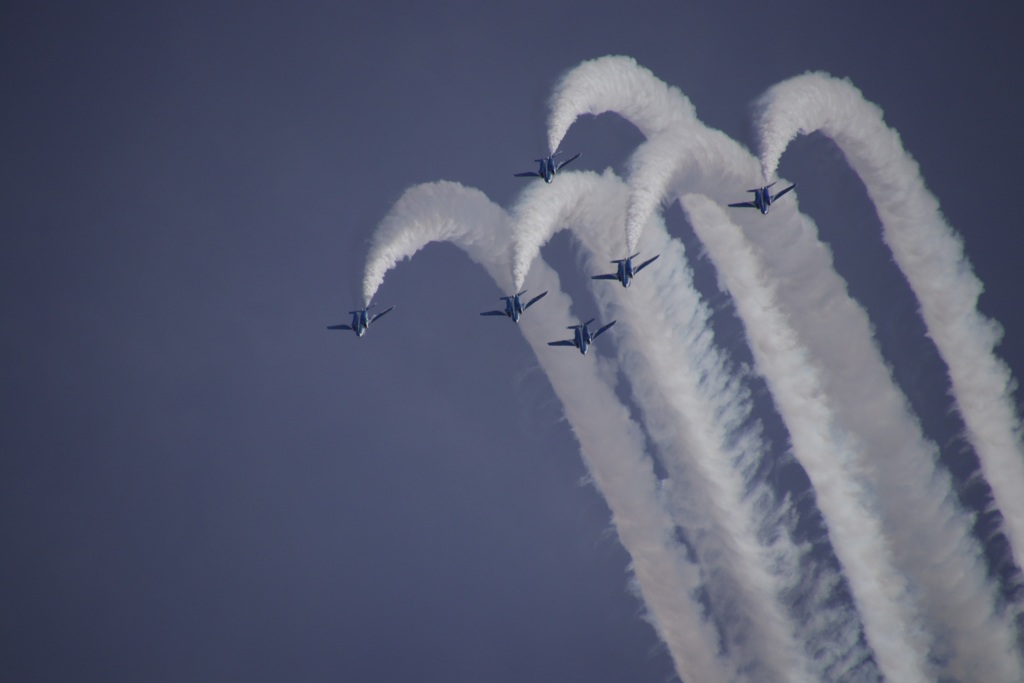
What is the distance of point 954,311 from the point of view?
114ft

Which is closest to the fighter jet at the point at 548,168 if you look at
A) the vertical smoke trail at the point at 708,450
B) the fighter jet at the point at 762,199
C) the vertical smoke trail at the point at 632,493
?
the vertical smoke trail at the point at 708,450

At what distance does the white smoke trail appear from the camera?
112 feet

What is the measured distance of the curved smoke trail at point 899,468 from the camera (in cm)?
3388

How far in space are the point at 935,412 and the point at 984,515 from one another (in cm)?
362

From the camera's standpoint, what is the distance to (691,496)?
35.4 m

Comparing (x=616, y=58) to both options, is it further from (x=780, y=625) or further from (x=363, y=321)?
(x=780, y=625)

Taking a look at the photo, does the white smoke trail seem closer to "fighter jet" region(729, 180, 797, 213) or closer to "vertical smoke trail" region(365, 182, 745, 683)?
"fighter jet" region(729, 180, 797, 213)

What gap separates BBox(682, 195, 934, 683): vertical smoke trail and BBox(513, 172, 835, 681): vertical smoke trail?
134cm

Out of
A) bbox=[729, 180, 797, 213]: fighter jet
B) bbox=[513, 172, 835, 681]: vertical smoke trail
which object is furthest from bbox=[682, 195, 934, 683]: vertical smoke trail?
bbox=[729, 180, 797, 213]: fighter jet

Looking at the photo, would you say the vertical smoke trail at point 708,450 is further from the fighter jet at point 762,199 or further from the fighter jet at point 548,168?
the fighter jet at point 762,199

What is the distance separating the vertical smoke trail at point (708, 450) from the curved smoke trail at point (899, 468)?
7.81 ft

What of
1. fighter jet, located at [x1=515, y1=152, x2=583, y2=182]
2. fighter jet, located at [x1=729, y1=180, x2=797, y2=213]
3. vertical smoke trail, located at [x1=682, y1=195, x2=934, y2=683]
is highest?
fighter jet, located at [x1=515, y1=152, x2=583, y2=182]

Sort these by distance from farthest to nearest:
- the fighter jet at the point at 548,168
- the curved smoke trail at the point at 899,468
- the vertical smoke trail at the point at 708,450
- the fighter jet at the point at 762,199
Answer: the curved smoke trail at the point at 899,468, the vertical smoke trail at the point at 708,450, the fighter jet at the point at 762,199, the fighter jet at the point at 548,168

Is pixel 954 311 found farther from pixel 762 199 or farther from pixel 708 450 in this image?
pixel 708 450
